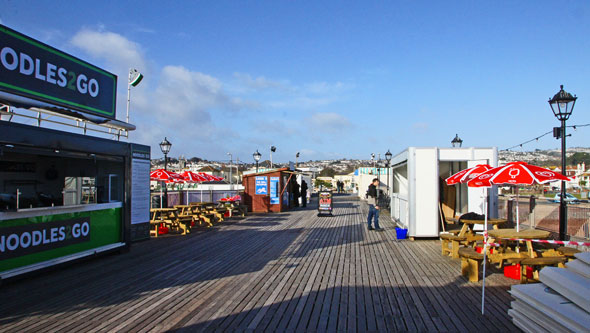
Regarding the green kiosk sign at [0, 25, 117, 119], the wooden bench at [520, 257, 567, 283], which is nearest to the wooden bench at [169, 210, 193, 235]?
the green kiosk sign at [0, 25, 117, 119]

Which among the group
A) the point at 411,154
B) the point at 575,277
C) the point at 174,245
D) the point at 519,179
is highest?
the point at 411,154

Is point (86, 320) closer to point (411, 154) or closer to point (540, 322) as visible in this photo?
point (540, 322)

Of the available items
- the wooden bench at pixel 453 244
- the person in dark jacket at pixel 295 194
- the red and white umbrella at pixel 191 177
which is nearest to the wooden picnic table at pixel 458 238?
the wooden bench at pixel 453 244

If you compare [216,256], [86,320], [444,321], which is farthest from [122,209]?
[444,321]

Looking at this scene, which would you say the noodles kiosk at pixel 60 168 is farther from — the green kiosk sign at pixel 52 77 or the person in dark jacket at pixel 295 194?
the person in dark jacket at pixel 295 194

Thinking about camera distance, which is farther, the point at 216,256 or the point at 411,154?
the point at 411,154

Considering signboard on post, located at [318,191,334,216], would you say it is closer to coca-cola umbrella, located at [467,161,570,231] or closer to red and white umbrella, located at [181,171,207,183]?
red and white umbrella, located at [181,171,207,183]

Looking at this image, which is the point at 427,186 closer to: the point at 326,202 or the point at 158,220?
the point at 326,202

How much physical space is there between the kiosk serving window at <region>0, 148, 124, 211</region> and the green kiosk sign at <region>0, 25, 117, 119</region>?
106 cm

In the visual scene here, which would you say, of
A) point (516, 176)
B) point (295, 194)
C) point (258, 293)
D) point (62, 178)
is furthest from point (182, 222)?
point (295, 194)

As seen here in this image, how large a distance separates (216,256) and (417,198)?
17.6 ft

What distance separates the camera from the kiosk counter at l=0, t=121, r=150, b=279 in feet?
19.0

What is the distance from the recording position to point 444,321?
162 inches

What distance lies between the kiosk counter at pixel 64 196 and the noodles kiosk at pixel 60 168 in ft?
0.05
